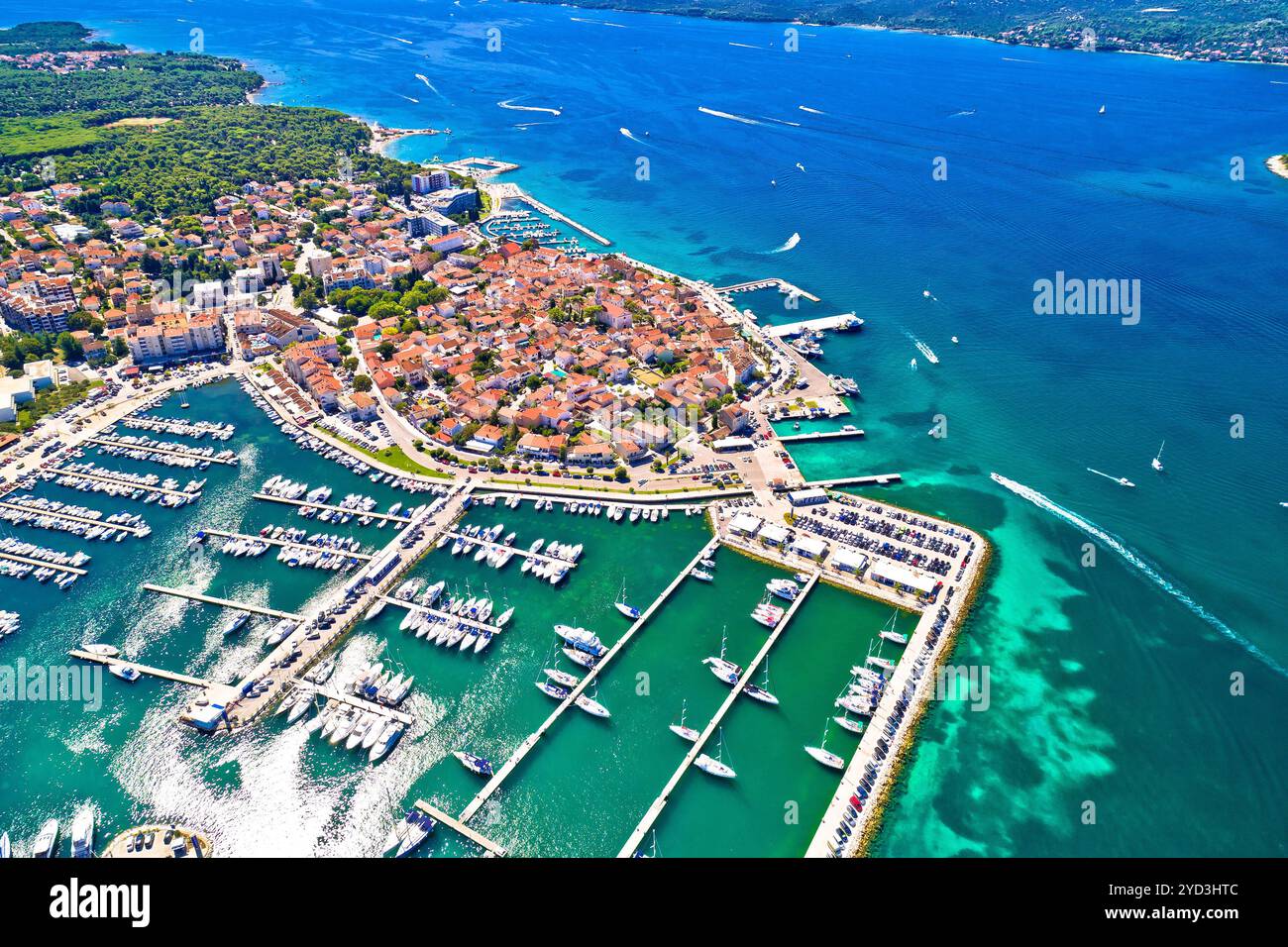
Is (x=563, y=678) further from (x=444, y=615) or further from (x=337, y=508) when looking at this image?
(x=337, y=508)

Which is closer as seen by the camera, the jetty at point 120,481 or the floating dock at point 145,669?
the floating dock at point 145,669

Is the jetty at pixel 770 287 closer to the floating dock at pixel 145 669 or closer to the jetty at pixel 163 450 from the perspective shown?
the jetty at pixel 163 450

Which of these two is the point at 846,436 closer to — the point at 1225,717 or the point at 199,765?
the point at 1225,717

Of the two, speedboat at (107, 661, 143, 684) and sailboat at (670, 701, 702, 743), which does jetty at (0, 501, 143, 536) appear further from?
sailboat at (670, 701, 702, 743)

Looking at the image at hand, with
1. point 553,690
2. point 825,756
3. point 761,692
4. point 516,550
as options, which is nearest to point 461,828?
point 553,690

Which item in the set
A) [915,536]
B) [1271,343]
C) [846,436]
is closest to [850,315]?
[846,436]

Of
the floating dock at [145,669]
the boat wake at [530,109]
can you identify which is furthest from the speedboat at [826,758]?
the boat wake at [530,109]
